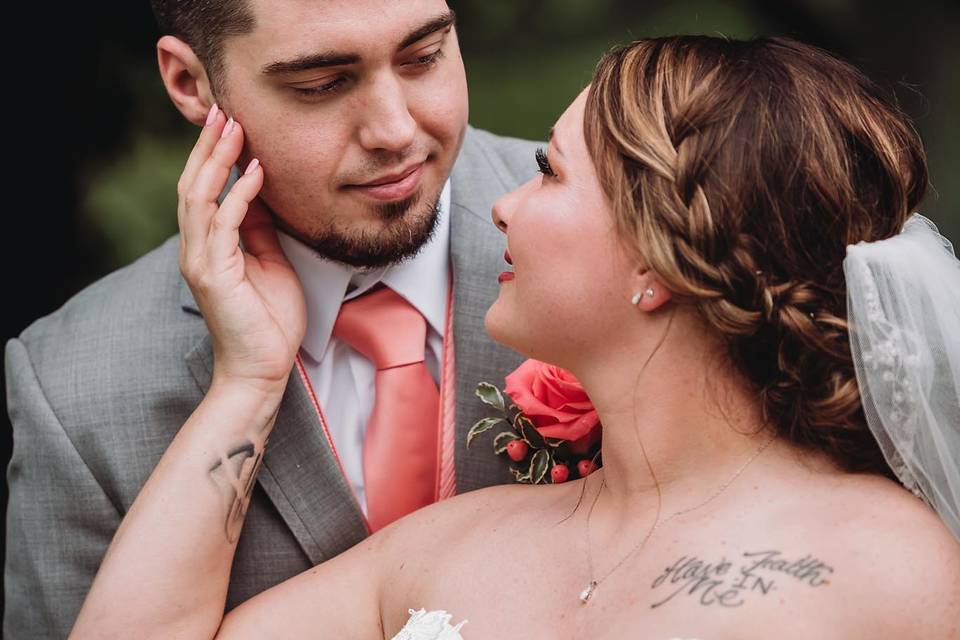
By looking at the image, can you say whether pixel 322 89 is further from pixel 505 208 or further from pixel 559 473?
pixel 559 473

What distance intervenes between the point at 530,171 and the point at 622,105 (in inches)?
50.0

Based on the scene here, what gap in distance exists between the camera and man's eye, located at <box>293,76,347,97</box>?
2953 millimetres

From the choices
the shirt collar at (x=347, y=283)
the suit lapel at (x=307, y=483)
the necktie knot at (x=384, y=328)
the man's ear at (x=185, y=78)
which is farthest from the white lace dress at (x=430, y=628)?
the man's ear at (x=185, y=78)

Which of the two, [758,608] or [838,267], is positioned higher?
[838,267]

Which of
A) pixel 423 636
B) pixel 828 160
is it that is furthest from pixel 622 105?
pixel 423 636

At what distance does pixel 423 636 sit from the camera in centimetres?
245

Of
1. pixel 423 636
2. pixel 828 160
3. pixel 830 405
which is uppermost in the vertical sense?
pixel 828 160

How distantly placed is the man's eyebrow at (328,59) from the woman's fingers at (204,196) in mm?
225

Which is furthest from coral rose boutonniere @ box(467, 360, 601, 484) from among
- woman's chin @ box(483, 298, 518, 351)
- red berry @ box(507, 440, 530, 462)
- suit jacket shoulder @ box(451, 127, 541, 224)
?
suit jacket shoulder @ box(451, 127, 541, 224)

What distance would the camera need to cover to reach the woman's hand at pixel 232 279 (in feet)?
9.70

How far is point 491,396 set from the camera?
2.98 m

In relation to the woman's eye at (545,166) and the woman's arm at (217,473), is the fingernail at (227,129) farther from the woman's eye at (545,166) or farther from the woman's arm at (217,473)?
the woman's eye at (545,166)

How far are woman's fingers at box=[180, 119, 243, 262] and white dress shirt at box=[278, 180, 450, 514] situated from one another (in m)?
0.29

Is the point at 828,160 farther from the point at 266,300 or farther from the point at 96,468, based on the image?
the point at 96,468
